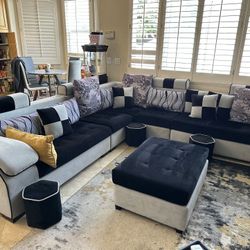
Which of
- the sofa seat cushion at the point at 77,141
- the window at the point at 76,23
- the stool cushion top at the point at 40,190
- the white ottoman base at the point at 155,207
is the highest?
the window at the point at 76,23

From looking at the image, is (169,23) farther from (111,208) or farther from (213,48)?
(111,208)

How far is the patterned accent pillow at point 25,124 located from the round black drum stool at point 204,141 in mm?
1869

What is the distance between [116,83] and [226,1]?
2.14 metres

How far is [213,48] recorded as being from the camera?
3.51 metres

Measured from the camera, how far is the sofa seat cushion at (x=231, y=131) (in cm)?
287

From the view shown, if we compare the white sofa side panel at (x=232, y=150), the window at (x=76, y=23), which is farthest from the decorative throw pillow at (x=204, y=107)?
the window at (x=76, y=23)

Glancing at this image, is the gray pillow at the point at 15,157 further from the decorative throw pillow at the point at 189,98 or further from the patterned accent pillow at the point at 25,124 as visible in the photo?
the decorative throw pillow at the point at 189,98

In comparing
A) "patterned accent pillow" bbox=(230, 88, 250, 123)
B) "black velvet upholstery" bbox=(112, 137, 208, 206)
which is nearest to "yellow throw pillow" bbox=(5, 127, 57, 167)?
"black velvet upholstery" bbox=(112, 137, 208, 206)

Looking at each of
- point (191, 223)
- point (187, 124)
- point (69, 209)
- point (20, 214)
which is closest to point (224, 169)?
point (187, 124)

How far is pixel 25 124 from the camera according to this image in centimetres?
241

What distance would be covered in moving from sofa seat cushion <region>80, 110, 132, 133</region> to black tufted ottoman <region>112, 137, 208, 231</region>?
3.21 ft

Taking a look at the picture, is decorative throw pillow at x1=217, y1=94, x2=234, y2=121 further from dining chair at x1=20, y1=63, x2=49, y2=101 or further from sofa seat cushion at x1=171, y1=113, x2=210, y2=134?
dining chair at x1=20, y1=63, x2=49, y2=101

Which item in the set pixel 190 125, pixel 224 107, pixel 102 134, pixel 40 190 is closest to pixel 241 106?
pixel 224 107

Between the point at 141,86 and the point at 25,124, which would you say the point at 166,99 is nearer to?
the point at 141,86
